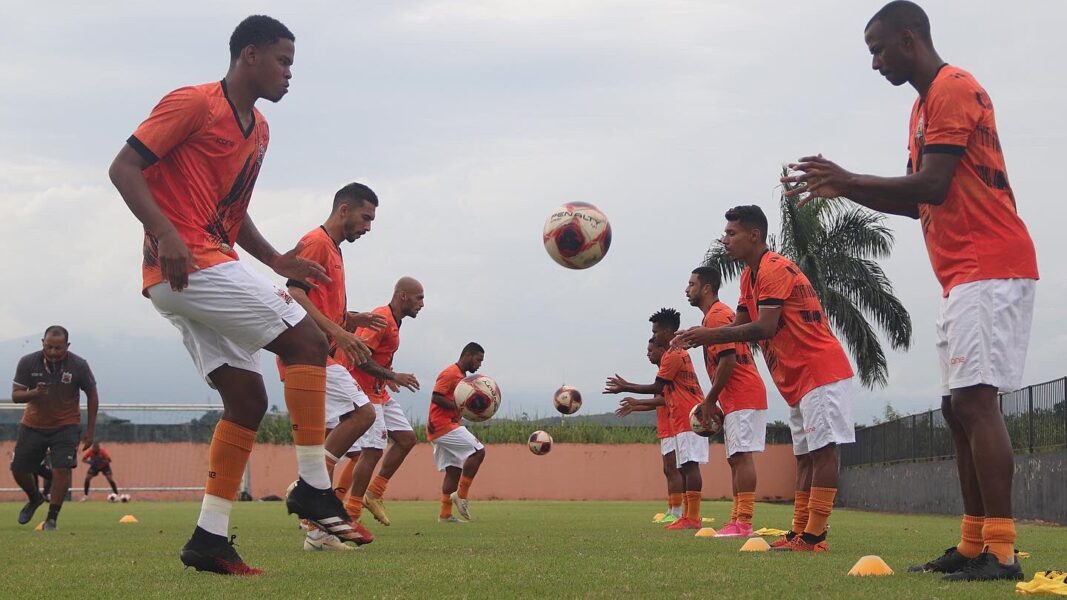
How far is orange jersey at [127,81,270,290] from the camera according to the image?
218 inches

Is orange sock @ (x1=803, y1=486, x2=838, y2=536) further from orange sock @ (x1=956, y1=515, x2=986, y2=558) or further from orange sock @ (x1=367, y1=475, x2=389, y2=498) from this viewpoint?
orange sock @ (x1=367, y1=475, x2=389, y2=498)

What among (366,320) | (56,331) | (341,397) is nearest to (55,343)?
(56,331)

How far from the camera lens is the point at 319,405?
6.02 metres

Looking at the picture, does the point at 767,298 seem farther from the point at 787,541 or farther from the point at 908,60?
the point at 908,60

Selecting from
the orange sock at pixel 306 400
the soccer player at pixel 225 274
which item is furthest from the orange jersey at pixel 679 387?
the soccer player at pixel 225 274

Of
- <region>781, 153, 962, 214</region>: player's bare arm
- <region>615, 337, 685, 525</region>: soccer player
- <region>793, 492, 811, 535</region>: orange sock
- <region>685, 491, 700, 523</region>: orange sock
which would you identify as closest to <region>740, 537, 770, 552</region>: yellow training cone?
<region>793, 492, 811, 535</region>: orange sock

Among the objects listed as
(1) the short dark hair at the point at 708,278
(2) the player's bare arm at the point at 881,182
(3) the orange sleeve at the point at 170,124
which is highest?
(1) the short dark hair at the point at 708,278

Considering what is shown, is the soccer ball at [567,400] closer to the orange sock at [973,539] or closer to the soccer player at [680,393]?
the soccer player at [680,393]

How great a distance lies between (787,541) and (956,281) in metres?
2.99

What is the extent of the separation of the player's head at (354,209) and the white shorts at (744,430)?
4.05 m

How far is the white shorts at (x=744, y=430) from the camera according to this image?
1093cm

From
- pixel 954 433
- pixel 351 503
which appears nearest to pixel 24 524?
pixel 351 503

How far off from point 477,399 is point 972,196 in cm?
1044

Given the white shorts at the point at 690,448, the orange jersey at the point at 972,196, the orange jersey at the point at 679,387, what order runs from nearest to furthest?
the orange jersey at the point at 972,196 < the white shorts at the point at 690,448 < the orange jersey at the point at 679,387
